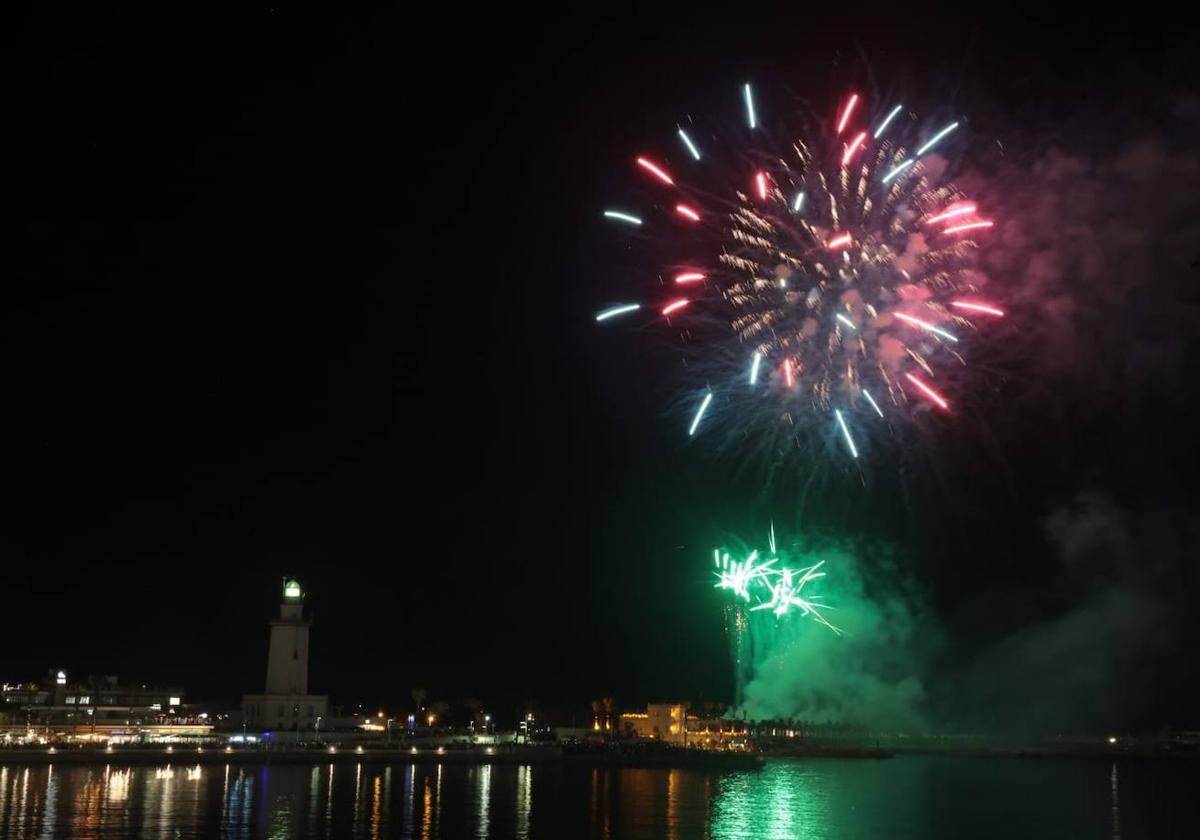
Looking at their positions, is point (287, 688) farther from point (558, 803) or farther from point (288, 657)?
point (558, 803)

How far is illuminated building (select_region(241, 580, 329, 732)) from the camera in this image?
64750 millimetres

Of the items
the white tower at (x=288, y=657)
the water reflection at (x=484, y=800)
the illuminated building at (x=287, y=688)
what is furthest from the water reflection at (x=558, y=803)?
the white tower at (x=288, y=657)

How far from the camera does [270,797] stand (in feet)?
125

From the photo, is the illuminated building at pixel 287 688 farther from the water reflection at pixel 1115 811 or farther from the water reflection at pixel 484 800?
the water reflection at pixel 1115 811

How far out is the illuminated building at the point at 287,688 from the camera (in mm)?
64750

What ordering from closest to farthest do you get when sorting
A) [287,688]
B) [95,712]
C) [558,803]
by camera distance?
1. [558,803]
2. [287,688]
3. [95,712]

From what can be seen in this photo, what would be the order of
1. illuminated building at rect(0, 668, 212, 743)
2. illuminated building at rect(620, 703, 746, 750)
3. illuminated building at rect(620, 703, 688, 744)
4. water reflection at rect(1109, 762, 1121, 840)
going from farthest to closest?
illuminated building at rect(620, 703, 688, 744) < illuminated building at rect(620, 703, 746, 750) < illuminated building at rect(0, 668, 212, 743) < water reflection at rect(1109, 762, 1121, 840)

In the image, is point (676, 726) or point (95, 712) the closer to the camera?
point (95, 712)

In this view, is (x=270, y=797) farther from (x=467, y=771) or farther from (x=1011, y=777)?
(x=1011, y=777)

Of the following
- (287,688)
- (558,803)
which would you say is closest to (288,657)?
(287,688)

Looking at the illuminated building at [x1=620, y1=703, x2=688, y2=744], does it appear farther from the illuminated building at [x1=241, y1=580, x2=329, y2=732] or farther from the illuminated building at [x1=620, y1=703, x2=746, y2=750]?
the illuminated building at [x1=241, y1=580, x2=329, y2=732]

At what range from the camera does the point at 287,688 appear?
66.0 meters

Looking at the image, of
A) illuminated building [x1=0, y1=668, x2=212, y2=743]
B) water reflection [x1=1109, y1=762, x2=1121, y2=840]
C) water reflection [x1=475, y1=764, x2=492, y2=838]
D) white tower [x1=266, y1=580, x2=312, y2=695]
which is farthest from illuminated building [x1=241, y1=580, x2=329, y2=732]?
water reflection [x1=1109, y1=762, x2=1121, y2=840]

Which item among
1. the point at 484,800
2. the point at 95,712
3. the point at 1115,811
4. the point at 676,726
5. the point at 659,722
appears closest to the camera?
the point at 484,800
